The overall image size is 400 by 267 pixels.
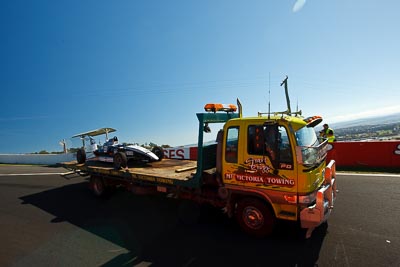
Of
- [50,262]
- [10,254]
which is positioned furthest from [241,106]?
[10,254]

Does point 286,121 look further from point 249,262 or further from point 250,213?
point 249,262

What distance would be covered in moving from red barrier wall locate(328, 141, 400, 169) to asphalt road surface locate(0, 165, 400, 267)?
3627mm

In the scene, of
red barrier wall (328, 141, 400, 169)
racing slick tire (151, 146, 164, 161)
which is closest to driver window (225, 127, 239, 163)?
racing slick tire (151, 146, 164, 161)

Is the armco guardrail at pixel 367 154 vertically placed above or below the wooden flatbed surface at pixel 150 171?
below

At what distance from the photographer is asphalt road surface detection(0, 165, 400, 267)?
155 inches

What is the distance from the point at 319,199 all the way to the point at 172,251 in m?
2.75

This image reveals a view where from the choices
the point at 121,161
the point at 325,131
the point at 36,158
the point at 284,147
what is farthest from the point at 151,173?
the point at 36,158

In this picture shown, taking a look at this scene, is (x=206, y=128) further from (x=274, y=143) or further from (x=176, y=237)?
(x=176, y=237)

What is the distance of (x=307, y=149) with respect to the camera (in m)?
4.10

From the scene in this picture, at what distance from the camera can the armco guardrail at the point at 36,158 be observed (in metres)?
19.5

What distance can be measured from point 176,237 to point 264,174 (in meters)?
2.24

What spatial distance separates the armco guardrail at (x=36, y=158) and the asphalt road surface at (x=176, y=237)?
1332 centimetres

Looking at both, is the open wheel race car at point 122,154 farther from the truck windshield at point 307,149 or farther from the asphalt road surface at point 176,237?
the truck windshield at point 307,149

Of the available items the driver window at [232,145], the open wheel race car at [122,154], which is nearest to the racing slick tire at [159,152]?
the open wheel race car at [122,154]
